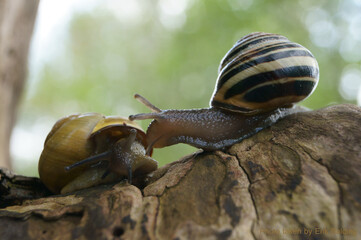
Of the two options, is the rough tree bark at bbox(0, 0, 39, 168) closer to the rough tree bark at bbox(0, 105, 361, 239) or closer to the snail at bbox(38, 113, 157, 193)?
the snail at bbox(38, 113, 157, 193)

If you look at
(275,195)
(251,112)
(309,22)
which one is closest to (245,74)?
(251,112)

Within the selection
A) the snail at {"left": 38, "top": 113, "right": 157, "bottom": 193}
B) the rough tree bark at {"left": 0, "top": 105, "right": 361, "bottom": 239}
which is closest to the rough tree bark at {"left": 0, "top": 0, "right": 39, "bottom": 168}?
the snail at {"left": 38, "top": 113, "right": 157, "bottom": 193}

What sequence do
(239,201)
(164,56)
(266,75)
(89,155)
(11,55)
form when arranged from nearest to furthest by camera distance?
(239,201) < (266,75) < (89,155) < (11,55) < (164,56)

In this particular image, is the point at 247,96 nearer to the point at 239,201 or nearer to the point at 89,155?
the point at 239,201

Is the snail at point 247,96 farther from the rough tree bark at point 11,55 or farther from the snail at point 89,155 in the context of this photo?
the rough tree bark at point 11,55

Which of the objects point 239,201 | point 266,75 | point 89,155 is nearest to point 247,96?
point 266,75

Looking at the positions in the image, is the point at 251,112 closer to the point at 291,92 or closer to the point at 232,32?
the point at 291,92

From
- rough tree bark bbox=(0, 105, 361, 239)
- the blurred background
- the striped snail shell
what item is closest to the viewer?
rough tree bark bbox=(0, 105, 361, 239)
